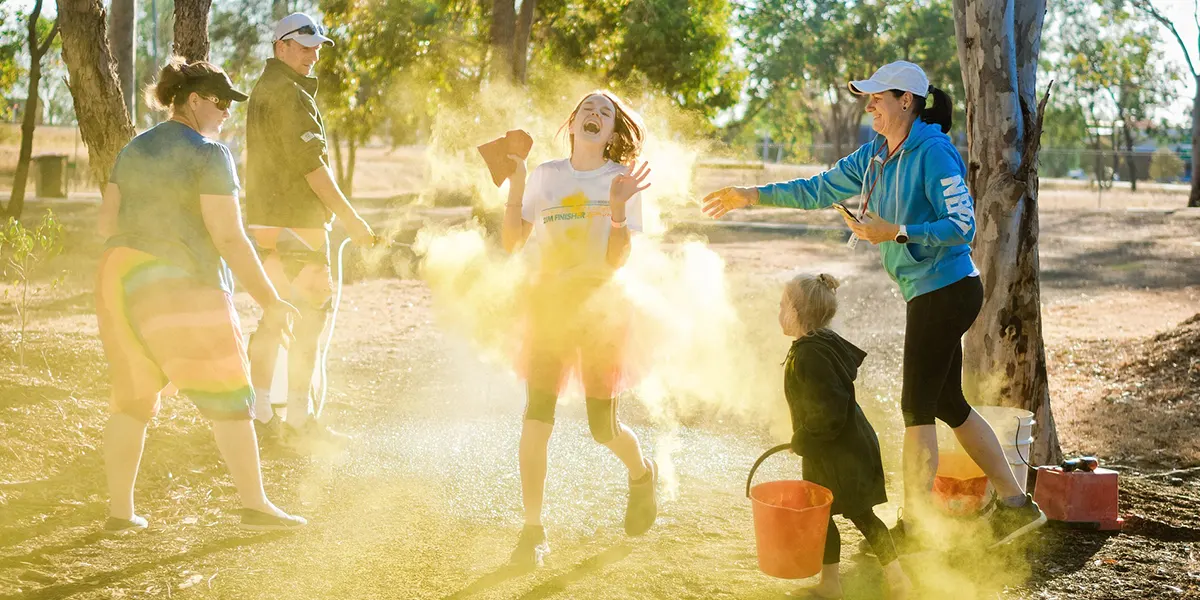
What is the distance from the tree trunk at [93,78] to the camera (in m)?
7.55

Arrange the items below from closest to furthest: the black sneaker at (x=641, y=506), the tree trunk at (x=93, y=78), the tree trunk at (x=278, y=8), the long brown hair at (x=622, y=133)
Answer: the long brown hair at (x=622, y=133) < the black sneaker at (x=641, y=506) < the tree trunk at (x=93, y=78) < the tree trunk at (x=278, y=8)

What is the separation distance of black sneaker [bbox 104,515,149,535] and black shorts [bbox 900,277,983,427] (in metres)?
3.35

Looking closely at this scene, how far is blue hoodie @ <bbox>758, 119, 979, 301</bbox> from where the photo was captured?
173 inches

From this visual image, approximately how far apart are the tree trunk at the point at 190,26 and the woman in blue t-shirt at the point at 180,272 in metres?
3.96

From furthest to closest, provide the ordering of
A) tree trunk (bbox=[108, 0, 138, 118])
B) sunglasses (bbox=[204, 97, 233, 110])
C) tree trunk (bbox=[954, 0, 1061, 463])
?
tree trunk (bbox=[108, 0, 138, 118]), tree trunk (bbox=[954, 0, 1061, 463]), sunglasses (bbox=[204, 97, 233, 110])

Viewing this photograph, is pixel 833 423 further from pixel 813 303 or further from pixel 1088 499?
pixel 1088 499

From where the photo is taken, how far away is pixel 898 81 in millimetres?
4586

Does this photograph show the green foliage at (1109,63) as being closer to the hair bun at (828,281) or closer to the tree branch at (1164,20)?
the tree branch at (1164,20)

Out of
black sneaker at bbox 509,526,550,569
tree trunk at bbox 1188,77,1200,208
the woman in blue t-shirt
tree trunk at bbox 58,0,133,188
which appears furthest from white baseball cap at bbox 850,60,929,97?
tree trunk at bbox 1188,77,1200,208

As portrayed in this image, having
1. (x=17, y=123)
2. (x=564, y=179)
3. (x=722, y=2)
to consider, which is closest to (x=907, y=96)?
(x=564, y=179)

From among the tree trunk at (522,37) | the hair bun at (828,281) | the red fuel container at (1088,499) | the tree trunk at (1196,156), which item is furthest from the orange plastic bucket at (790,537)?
the tree trunk at (1196,156)

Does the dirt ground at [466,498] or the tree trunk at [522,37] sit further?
the tree trunk at [522,37]

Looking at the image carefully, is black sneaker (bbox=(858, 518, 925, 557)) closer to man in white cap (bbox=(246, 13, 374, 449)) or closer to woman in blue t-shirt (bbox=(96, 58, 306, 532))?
woman in blue t-shirt (bbox=(96, 58, 306, 532))

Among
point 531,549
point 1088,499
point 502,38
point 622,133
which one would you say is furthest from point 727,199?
point 502,38
